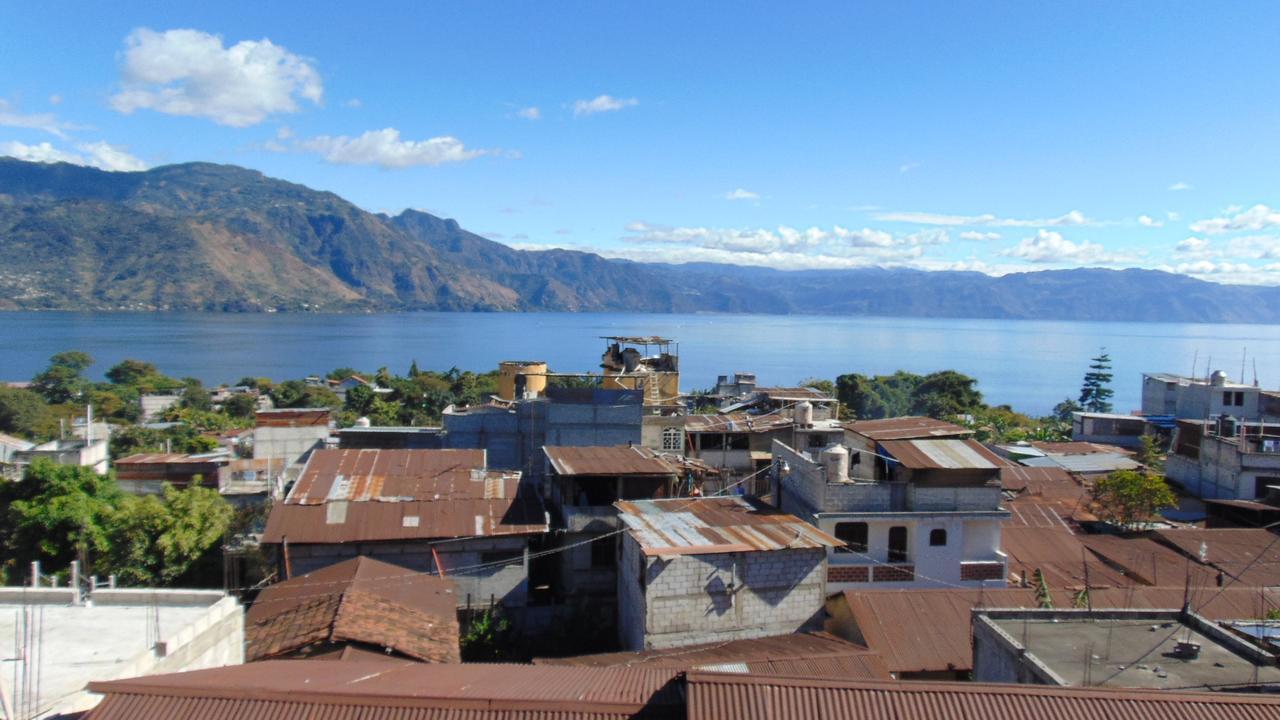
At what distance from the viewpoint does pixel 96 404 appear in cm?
6209

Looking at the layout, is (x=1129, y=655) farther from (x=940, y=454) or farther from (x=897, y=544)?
(x=940, y=454)

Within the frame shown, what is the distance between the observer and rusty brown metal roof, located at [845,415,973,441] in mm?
18203

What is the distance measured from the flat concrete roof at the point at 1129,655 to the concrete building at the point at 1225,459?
18505 millimetres

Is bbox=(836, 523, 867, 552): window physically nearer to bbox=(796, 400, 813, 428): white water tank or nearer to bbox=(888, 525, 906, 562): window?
bbox=(888, 525, 906, 562): window

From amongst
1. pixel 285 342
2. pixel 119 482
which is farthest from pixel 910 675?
pixel 285 342

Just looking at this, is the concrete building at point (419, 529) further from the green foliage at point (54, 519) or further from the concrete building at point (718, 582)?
the green foliage at point (54, 519)

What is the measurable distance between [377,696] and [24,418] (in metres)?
56.1

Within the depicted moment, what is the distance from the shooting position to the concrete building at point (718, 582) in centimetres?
1235

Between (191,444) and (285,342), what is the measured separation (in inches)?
5186

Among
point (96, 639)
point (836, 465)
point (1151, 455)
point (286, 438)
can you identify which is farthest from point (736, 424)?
point (1151, 455)

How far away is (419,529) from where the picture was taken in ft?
49.2

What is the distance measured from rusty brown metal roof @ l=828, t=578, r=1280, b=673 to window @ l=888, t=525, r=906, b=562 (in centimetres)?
168

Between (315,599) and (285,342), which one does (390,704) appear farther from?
(285,342)

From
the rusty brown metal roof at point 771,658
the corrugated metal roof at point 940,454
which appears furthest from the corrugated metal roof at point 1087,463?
the rusty brown metal roof at point 771,658
